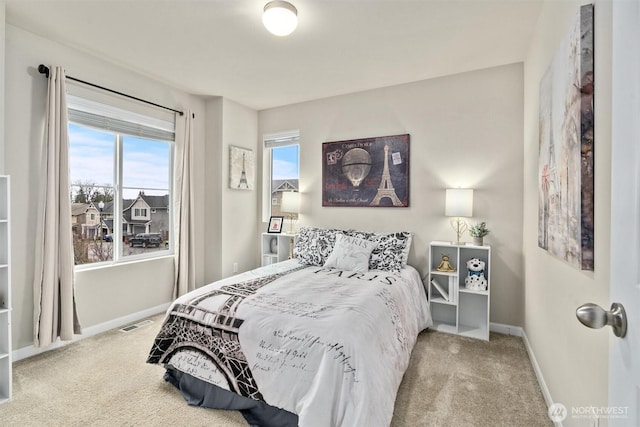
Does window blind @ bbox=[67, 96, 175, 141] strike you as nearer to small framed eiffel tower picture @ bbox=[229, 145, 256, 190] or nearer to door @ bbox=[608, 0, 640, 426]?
small framed eiffel tower picture @ bbox=[229, 145, 256, 190]

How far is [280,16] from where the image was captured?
7.01ft

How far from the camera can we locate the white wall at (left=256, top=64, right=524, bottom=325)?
3.07m

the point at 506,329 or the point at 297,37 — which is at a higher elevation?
the point at 297,37

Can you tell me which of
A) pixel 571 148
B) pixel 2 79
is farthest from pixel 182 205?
pixel 571 148

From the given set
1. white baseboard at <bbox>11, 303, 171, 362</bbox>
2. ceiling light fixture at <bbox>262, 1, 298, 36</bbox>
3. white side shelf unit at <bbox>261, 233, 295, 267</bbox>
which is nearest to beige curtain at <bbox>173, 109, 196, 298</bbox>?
white baseboard at <bbox>11, 303, 171, 362</bbox>

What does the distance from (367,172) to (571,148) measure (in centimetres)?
241

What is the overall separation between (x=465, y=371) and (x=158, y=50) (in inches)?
148

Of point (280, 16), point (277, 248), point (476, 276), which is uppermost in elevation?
point (280, 16)

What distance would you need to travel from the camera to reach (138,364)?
2455mm

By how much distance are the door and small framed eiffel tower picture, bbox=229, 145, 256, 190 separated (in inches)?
153

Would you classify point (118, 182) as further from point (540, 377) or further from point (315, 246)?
point (540, 377)

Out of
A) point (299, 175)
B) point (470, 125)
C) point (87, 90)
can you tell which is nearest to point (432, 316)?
point (470, 125)

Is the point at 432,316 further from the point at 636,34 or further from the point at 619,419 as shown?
the point at 636,34

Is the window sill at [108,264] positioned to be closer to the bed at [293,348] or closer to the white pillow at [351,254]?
the bed at [293,348]
